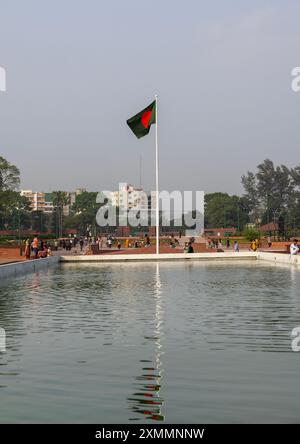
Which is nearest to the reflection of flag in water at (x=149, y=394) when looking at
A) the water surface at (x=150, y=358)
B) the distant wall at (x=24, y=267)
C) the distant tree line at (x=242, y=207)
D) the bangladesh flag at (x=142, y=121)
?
the water surface at (x=150, y=358)

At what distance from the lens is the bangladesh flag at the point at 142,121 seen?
138 ft

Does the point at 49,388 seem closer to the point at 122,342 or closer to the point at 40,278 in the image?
the point at 122,342

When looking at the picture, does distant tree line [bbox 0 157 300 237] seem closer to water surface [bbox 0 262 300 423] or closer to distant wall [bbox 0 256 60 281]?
distant wall [bbox 0 256 60 281]

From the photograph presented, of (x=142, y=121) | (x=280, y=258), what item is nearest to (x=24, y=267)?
(x=142, y=121)

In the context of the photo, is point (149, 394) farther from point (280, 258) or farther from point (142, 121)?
point (142, 121)

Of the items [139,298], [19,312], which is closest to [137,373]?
[19,312]

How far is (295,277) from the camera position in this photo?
28.5m

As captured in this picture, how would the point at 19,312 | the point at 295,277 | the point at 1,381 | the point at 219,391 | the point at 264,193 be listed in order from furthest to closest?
1. the point at 264,193
2. the point at 295,277
3. the point at 19,312
4. the point at 1,381
5. the point at 219,391

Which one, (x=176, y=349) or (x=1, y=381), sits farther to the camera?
(x=176, y=349)

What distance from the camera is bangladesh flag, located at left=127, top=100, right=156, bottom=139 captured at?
4206 cm

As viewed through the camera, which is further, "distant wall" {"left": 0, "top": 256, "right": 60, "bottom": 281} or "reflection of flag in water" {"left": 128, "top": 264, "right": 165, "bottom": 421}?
"distant wall" {"left": 0, "top": 256, "right": 60, "bottom": 281}

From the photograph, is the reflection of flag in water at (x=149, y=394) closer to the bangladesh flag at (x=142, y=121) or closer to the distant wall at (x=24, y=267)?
the distant wall at (x=24, y=267)

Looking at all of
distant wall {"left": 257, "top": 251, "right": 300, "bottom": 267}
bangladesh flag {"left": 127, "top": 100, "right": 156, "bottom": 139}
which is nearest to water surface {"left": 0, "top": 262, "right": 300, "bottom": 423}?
distant wall {"left": 257, "top": 251, "right": 300, "bottom": 267}
